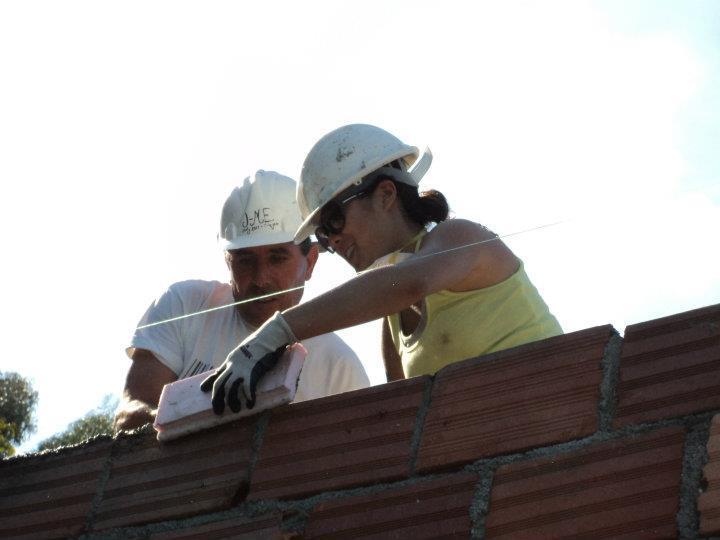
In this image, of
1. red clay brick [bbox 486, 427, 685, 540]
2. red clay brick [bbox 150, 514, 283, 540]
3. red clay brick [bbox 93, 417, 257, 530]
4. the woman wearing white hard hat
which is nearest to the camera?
red clay brick [bbox 486, 427, 685, 540]

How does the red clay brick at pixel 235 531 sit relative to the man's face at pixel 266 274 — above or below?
below

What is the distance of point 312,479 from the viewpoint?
2.53m

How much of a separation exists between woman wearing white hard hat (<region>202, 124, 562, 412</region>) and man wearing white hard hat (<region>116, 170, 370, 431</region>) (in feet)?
2.54

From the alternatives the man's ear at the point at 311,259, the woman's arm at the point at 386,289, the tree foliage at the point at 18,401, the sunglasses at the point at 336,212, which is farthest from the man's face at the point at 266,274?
the tree foliage at the point at 18,401

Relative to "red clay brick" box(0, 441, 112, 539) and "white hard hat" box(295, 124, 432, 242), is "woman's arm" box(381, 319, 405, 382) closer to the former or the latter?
"white hard hat" box(295, 124, 432, 242)

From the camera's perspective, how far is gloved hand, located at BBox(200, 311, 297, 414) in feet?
9.12

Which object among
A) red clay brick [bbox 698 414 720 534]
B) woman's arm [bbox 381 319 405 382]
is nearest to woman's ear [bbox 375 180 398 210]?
woman's arm [bbox 381 319 405 382]

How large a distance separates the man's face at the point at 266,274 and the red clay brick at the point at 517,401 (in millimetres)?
2181

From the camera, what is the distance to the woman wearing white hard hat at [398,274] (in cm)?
289

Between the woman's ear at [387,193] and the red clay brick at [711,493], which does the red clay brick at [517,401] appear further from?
the woman's ear at [387,193]

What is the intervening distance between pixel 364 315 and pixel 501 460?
26.6 inches

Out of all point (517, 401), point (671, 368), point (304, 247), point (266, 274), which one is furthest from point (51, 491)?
point (304, 247)

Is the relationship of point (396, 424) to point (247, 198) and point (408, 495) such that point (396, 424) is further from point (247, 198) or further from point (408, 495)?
point (247, 198)

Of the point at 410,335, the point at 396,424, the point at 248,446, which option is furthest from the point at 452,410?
the point at 410,335
